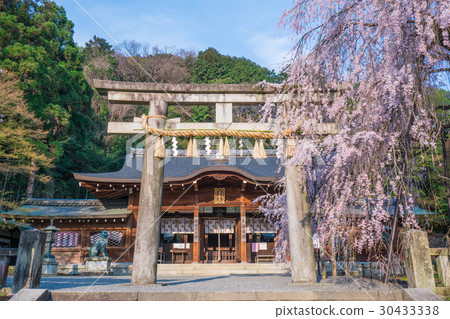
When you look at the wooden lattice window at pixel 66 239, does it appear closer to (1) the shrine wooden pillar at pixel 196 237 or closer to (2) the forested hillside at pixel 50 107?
(2) the forested hillside at pixel 50 107

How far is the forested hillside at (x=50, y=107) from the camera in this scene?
12766mm

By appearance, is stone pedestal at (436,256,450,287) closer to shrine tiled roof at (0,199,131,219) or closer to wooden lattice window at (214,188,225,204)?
wooden lattice window at (214,188,225,204)

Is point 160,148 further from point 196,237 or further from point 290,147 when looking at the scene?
point 196,237

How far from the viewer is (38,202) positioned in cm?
1608

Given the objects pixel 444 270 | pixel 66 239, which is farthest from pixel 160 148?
pixel 66 239

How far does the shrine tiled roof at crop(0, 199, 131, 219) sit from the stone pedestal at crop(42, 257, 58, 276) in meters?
3.32

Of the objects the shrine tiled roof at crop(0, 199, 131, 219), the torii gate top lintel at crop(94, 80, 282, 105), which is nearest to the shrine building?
the shrine tiled roof at crop(0, 199, 131, 219)

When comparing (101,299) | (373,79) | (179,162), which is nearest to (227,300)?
(101,299)

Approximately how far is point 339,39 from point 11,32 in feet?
64.1

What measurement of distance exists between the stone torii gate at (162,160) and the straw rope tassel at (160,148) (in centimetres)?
11

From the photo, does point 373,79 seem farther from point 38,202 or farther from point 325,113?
point 38,202

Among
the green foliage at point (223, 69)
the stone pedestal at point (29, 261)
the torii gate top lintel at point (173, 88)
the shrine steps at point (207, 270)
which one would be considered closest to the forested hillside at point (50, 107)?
the green foliage at point (223, 69)

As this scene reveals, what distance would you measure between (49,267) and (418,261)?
36.4 feet

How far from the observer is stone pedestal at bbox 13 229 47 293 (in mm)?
4719
